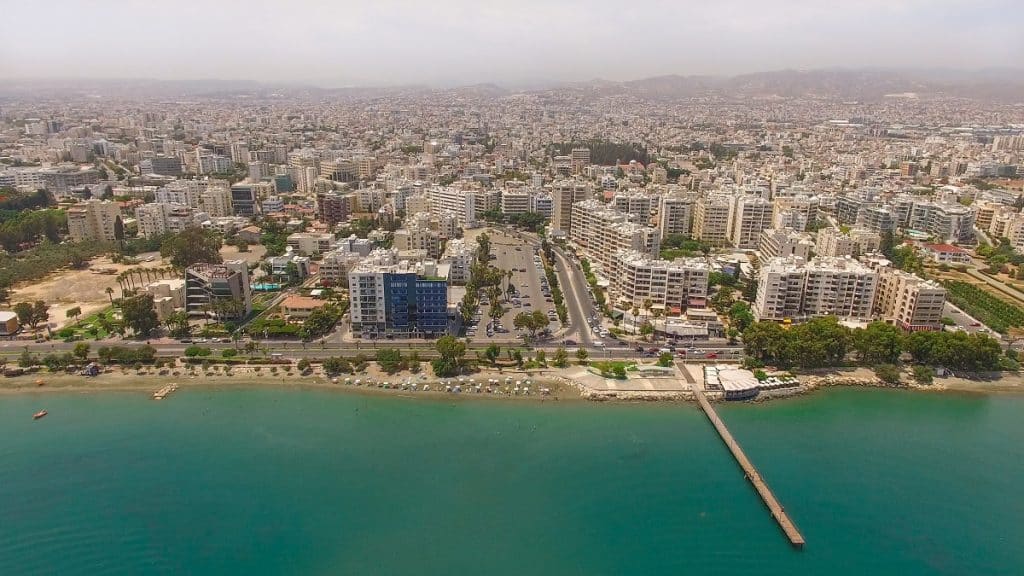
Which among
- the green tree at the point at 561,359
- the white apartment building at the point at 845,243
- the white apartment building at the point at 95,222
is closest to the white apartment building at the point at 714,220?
the white apartment building at the point at 845,243

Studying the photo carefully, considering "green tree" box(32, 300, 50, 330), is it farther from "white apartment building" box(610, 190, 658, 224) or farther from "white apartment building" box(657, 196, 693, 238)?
"white apartment building" box(657, 196, 693, 238)

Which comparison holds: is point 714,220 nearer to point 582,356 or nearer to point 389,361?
point 582,356

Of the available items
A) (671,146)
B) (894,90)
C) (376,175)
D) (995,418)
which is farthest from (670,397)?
(894,90)

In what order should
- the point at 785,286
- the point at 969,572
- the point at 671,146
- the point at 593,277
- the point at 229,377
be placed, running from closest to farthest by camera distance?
the point at 969,572, the point at 229,377, the point at 785,286, the point at 593,277, the point at 671,146

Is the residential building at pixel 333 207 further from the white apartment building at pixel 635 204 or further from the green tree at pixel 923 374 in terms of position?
the green tree at pixel 923 374

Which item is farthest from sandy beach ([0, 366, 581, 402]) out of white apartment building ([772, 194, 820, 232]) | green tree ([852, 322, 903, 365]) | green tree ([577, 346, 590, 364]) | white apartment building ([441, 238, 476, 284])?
white apartment building ([772, 194, 820, 232])

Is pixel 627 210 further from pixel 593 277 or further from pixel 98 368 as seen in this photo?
pixel 98 368

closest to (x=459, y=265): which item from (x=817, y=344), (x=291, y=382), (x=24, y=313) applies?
(x=291, y=382)
